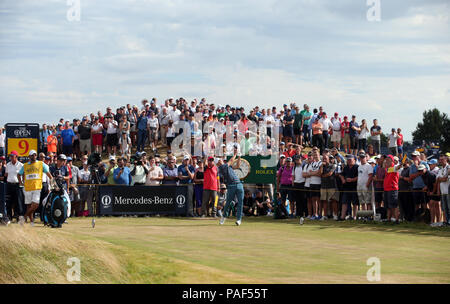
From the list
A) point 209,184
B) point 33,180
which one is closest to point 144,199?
point 209,184

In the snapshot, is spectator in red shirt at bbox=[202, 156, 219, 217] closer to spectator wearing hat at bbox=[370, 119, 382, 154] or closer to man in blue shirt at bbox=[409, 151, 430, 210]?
man in blue shirt at bbox=[409, 151, 430, 210]

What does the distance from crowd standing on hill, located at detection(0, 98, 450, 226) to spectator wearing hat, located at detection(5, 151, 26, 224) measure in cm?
3

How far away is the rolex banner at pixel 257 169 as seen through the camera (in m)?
A: 25.8

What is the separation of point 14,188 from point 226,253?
34.7 ft

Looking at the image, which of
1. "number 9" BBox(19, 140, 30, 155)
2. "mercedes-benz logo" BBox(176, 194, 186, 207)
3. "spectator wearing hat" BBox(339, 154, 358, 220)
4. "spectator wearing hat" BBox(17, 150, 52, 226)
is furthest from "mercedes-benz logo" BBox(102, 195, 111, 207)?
"spectator wearing hat" BBox(339, 154, 358, 220)

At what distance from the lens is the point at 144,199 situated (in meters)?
25.0

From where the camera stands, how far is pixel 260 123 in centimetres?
3375

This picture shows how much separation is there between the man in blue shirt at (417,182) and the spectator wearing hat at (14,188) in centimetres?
1258

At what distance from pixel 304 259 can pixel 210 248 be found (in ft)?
7.90
